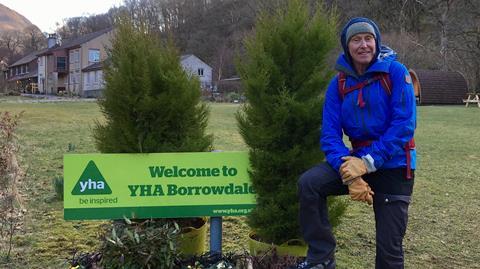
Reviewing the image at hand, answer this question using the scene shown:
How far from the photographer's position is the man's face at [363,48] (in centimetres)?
347

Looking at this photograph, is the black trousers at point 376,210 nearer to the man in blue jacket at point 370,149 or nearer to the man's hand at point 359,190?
the man in blue jacket at point 370,149

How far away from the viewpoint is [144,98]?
3924 mm

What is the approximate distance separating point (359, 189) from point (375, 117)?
1.68ft

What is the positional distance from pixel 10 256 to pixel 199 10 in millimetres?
82018

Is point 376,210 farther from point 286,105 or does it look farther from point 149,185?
point 149,185

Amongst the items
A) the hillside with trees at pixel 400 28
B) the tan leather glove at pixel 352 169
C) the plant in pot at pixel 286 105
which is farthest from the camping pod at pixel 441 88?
the tan leather glove at pixel 352 169

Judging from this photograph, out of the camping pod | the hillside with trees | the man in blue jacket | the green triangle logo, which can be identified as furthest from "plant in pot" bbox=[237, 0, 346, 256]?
the camping pod

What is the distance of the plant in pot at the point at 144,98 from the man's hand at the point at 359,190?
4.56 ft

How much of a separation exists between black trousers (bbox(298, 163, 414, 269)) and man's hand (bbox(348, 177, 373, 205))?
18cm

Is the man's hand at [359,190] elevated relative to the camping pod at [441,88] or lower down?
lower down

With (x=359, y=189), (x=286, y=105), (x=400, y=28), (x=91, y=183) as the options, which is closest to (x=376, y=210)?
(x=359, y=189)

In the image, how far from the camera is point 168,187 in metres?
3.88

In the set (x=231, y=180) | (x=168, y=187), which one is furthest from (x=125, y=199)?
(x=231, y=180)

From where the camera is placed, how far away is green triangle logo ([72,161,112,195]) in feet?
12.5
